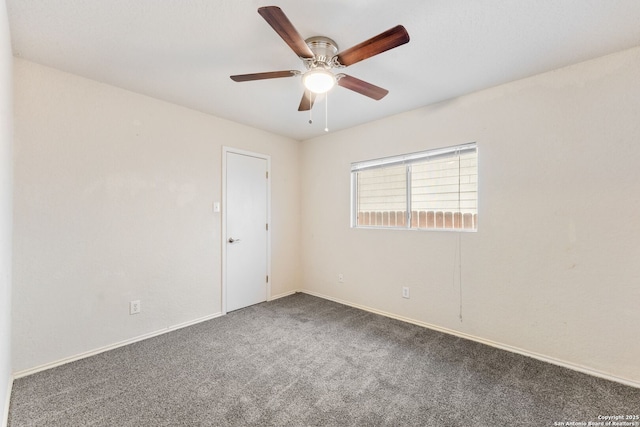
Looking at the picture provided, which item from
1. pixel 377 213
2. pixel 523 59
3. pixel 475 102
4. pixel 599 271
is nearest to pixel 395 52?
pixel 523 59

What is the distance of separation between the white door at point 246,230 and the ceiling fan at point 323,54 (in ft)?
5.61

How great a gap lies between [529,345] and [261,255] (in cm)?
309

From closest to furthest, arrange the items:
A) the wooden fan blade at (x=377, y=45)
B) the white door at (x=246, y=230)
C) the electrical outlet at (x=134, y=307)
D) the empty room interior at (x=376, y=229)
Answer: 1. the wooden fan blade at (x=377, y=45)
2. the empty room interior at (x=376, y=229)
3. the electrical outlet at (x=134, y=307)
4. the white door at (x=246, y=230)

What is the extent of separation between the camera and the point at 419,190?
312 cm

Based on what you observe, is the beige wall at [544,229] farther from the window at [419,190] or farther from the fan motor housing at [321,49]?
the fan motor housing at [321,49]

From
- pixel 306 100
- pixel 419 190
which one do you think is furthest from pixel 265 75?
pixel 419 190

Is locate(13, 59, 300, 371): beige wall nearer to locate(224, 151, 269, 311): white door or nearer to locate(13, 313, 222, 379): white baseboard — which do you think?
locate(13, 313, 222, 379): white baseboard

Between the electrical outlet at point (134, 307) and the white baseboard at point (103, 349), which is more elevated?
the electrical outlet at point (134, 307)

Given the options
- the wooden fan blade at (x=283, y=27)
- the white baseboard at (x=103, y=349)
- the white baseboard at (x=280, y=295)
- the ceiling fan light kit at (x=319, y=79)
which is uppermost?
the wooden fan blade at (x=283, y=27)

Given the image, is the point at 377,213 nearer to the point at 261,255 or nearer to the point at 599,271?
the point at 261,255

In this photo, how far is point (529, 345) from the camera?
7.72 feet

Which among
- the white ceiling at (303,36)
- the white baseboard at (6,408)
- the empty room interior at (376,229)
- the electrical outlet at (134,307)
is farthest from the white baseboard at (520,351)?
the white baseboard at (6,408)

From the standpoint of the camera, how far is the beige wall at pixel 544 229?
200cm

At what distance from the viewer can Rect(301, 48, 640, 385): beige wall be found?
6.55ft
